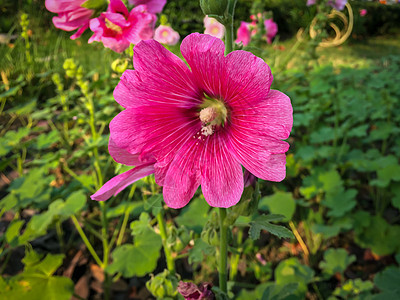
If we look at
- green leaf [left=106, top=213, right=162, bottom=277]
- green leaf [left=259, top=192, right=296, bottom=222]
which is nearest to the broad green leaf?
green leaf [left=106, top=213, right=162, bottom=277]

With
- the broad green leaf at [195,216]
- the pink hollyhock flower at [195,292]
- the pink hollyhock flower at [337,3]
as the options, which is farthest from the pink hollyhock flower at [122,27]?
the pink hollyhock flower at [337,3]

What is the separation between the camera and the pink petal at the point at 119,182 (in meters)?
0.59

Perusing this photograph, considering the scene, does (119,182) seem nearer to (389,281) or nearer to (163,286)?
(163,286)

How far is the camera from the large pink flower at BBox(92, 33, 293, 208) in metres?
0.56

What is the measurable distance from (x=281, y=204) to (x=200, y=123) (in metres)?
1.27

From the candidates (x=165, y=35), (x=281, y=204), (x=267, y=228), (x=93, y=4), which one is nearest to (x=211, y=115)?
(x=267, y=228)

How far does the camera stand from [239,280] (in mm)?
1837

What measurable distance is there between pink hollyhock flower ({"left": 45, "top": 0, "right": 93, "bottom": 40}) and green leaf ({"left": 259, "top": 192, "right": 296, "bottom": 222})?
1307 mm

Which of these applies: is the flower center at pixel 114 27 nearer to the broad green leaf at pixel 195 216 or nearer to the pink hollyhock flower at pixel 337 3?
the broad green leaf at pixel 195 216

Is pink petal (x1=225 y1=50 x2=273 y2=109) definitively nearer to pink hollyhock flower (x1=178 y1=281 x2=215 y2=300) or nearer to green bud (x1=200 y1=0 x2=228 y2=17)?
green bud (x1=200 y1=0 x2=228 y2=17)

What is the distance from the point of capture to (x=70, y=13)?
3.10 feet

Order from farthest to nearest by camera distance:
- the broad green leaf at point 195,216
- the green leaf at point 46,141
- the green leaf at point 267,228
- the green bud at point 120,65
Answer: the green leaf at point 46,141, the broad green leaf at point 195,216, the green bud at point 120,65, the green leaf at point 267,228

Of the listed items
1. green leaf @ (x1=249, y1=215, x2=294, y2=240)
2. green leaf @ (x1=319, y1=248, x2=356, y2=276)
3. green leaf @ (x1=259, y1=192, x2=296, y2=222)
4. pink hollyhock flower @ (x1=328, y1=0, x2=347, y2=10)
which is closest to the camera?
green leaf @ (x1=249, y1=215, x2=294, y2=240)

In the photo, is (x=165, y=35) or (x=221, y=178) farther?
(x=165, y=35)
